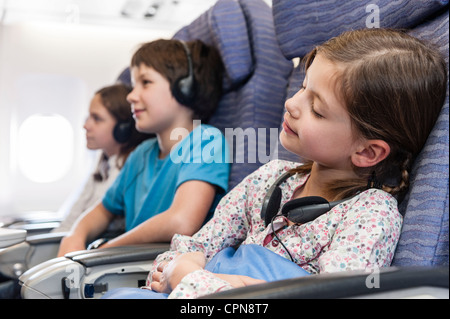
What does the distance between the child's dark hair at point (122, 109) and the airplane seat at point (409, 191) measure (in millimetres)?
1079

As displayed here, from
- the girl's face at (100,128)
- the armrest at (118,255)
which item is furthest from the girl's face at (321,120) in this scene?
the girl's face at (100,128)

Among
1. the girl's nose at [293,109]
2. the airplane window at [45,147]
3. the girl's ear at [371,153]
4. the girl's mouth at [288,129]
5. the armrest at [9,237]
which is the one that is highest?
the girl's nose at [293,109]

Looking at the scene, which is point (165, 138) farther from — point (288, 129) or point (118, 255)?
point (288, 129)

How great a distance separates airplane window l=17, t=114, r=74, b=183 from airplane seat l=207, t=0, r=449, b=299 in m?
2.62

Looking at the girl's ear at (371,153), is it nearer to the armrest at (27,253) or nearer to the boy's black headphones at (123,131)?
the armrest at (27,253)

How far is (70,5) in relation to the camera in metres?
3.58

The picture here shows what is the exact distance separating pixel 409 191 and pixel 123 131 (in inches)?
62.1

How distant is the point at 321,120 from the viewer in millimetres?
1035

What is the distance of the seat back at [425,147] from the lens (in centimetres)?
94

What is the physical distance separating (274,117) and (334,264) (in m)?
0.84

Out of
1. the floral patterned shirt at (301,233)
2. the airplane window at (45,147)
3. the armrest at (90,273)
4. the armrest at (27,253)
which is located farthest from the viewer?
the airplane window at (45,147)

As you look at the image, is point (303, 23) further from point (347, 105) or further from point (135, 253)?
point (135, 253)

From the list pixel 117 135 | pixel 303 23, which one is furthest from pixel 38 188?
pixel 303 23

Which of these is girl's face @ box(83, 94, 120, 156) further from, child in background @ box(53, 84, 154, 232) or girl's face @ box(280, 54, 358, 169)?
girl's face @ box(280, 54, 358, 169)
